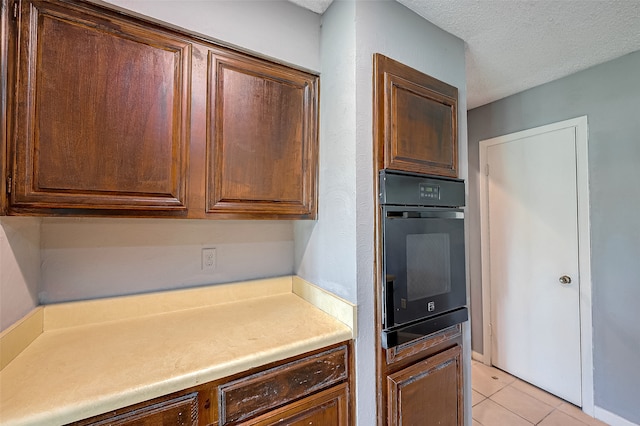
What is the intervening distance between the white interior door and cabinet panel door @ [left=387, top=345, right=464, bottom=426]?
1158 millimetres

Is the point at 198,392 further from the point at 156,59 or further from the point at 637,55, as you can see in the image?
the point at 637,55

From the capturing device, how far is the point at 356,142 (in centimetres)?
122

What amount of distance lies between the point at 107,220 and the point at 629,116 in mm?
3063

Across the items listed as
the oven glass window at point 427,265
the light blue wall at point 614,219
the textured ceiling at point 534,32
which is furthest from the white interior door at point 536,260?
the oven glass window at point 427,265

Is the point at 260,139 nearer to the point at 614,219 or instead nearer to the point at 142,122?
the point at 142,122

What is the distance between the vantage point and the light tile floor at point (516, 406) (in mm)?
1870

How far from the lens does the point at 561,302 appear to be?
205cm

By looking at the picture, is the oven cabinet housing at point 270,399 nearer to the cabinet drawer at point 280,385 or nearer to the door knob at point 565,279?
the cabinet drawer at point 280,385

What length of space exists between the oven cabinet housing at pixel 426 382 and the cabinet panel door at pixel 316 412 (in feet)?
0.73

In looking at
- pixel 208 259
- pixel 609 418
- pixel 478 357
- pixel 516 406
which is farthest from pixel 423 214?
pixel 478 357

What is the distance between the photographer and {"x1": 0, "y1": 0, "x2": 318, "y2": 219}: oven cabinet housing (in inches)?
36.9

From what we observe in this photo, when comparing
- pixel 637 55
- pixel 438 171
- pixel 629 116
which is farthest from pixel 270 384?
pixel 637 55

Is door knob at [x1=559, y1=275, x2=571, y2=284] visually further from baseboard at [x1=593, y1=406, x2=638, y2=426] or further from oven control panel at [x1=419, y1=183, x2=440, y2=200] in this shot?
oven control panel at [x1=419, y1=183, x2=440, y2=200]

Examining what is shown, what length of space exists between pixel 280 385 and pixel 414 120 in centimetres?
130
